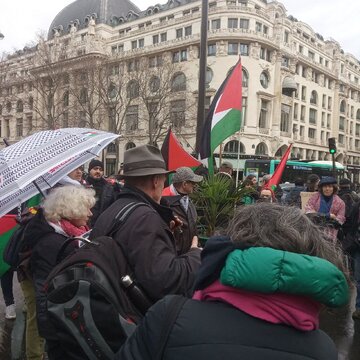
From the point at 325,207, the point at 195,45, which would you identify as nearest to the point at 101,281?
the point at 325,207

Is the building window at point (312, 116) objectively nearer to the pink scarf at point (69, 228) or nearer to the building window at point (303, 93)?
the building window at point (303, 93)

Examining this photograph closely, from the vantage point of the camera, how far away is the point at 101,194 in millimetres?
5742

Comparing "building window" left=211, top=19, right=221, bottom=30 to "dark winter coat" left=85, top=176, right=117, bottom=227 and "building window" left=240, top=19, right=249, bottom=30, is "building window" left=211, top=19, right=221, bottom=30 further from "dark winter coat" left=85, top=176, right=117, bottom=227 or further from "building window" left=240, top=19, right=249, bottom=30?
"dark winter coat" left=85, top=176, right=117, bottom=227

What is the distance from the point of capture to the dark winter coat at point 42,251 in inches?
97.7

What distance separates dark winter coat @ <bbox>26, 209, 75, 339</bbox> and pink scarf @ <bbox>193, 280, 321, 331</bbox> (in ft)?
5.09

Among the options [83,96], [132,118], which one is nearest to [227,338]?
[83,96]

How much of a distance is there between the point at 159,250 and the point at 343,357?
3.16 meters

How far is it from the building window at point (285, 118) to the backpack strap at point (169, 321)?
46.3 metres

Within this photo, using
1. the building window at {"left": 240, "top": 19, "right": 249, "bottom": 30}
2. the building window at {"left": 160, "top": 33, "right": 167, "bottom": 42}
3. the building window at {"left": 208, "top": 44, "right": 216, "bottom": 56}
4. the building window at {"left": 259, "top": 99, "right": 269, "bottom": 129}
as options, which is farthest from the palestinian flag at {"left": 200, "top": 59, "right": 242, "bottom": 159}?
the building window at {"left": 160, "top": 33, "right": 167, "bottom": 42}

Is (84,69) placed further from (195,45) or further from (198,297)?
(198,297)

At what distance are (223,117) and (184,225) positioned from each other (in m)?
3.10

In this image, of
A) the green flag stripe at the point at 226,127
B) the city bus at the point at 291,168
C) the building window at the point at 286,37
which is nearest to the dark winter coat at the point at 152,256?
the green flag stripe at the point at 226,127

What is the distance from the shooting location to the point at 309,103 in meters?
50.8

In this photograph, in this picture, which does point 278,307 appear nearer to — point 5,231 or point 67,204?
point 67,204
